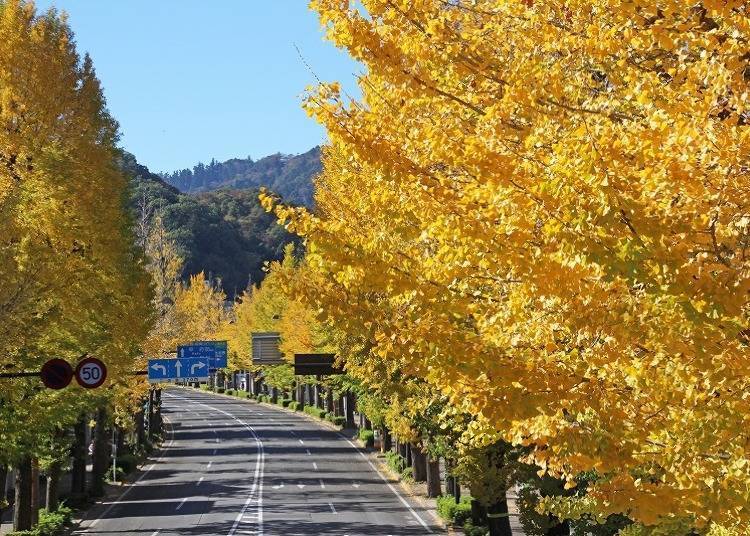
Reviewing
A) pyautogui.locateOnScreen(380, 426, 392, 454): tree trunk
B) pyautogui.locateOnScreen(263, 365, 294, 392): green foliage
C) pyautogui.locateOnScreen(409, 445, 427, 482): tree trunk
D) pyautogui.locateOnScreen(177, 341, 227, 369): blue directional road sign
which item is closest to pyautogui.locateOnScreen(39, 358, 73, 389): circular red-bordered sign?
pyautogui.locateOnScreen(177, 341, 227, 369): blue directional road sign

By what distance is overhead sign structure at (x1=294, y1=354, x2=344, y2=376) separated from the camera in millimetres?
31453

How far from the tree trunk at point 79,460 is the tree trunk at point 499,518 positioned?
17934mm

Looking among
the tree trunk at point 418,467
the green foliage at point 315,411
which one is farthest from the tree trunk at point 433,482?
the green foliage at point 315,411

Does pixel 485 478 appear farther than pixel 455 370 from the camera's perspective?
Yes

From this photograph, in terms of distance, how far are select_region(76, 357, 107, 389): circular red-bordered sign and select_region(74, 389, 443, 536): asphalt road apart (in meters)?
14.2

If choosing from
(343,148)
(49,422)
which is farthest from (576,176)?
(49,422)

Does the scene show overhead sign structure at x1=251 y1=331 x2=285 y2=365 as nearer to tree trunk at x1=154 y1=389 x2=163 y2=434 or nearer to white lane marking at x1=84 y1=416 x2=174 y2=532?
white lane marking at x1=84 y1=416 x2=174 y2=532

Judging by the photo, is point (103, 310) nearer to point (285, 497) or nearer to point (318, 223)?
point (285, 497)

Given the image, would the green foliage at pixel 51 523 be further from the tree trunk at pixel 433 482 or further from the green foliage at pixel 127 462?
the green foliage at pixel 127 462

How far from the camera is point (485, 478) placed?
2167 centimetres

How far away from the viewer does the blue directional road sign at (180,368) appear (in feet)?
110

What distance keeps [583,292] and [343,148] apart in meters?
2.37

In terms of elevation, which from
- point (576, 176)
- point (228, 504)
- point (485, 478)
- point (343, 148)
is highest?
point (343, 148)

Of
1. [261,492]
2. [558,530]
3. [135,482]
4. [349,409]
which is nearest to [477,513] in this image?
[558,530]
